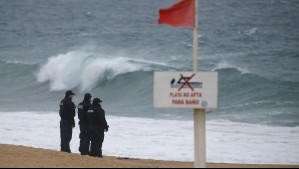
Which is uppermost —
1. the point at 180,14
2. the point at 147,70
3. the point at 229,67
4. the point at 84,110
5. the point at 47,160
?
the point at 229,67

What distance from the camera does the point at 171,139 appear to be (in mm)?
20141

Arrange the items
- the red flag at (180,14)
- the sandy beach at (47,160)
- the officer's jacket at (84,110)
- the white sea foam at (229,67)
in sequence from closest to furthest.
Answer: the red flag at (180,14)
the sandy beach at (47,160)
the officer's jacket at (84,110)
the white sea foam at (229,67)

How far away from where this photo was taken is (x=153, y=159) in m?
17.0

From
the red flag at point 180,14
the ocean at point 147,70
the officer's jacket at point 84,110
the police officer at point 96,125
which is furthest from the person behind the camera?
the ocean at point 147,70

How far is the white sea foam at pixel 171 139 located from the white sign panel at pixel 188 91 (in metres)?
6.35

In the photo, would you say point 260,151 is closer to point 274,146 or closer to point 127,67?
point 274,146

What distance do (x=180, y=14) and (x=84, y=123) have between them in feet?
15.0

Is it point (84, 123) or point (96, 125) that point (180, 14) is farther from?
point (84, 123)

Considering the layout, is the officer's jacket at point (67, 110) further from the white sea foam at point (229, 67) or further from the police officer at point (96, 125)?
the white sea foam at point (229, 67)

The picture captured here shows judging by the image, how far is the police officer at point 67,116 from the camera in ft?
50.1

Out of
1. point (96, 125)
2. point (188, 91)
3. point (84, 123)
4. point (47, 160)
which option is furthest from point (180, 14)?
point (84, 123)

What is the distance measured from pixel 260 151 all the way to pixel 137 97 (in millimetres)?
15043

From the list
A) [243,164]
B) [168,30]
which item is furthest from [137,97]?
[168,30]

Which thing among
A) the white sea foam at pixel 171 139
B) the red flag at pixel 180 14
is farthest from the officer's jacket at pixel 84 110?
the red flag at pixel 180 14
